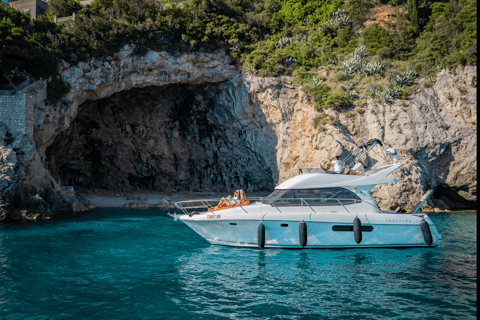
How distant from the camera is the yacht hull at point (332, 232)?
10.8 m

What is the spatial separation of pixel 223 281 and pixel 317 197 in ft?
17.7

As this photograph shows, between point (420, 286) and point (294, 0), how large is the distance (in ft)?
90.5

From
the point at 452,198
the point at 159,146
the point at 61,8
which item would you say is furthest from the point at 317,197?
the point at 61,8

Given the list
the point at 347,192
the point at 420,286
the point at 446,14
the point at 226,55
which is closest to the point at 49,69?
the point at 226,55

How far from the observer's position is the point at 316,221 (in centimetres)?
1073

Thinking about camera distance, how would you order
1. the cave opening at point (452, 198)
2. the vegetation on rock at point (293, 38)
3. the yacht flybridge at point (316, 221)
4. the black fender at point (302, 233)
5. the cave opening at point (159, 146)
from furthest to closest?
the cave opening at point (159, 146), the cave opening at point (452, 198), the vegetation on rock at point (293, 38), the yacht flybridge at point (316, 221), the black fender at point (302, 233)

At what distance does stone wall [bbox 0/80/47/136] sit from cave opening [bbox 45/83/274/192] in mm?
8372

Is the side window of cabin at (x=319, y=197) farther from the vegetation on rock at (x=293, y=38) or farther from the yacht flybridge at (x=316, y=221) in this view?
the vegetation on rock at (x=293, y=38)

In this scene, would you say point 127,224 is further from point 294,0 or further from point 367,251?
point 294,0

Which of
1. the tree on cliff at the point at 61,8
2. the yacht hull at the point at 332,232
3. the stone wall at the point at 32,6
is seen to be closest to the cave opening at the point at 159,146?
the tree on cliff at the point at 61,8

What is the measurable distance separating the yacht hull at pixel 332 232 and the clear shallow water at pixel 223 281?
0.33 metres

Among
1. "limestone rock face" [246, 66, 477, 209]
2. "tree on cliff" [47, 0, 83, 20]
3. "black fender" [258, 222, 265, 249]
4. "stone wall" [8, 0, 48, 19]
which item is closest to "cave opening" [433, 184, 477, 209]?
"limestone rock face" [246, 66, 477, 209]

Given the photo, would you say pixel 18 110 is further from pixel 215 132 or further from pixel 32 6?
pixel 215 132

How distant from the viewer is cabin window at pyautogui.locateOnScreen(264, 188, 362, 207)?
11.3 m
